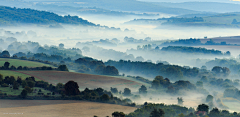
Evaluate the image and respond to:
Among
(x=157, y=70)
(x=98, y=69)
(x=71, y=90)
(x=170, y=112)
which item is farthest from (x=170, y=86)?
(x=157, y=70)

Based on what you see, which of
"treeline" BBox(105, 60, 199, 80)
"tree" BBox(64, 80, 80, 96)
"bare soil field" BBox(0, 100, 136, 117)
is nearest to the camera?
"bare soil field" BBox(0, 100, 136, 117)

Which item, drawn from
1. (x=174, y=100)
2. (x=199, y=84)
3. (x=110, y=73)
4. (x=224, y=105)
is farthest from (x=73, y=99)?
(x=199, y=84)

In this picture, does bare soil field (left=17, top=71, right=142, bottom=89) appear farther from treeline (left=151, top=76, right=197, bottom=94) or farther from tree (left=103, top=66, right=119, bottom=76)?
tree (left=103, top=66, right=119, bottom=76)

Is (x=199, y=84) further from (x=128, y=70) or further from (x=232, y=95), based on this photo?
(x=128, y=70)

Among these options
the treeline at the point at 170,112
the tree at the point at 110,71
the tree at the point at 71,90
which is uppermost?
the tree at the point at 110,71

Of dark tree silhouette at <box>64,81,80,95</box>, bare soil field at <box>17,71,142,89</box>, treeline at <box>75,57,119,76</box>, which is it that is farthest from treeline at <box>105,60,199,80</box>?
dark tree silhouette at <box>64,81,80,95</box>

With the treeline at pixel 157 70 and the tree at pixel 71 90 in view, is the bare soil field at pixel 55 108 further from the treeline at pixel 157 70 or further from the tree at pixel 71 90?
the treeline at pixel 157 70

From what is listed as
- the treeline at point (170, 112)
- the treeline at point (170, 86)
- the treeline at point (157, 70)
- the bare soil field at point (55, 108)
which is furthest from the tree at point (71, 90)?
the treeline at point (157, 70)
